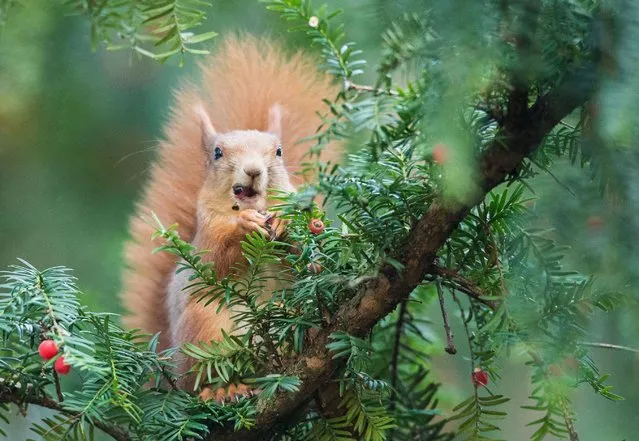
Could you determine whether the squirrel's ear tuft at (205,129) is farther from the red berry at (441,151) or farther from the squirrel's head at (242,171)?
the red berry at (441,151)

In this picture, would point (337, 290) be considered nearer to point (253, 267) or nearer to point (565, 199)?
point (253, 267)

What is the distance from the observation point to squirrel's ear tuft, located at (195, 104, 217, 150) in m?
1.50

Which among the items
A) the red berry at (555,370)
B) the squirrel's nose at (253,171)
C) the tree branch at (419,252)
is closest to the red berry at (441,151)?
the tree branch at (419,252)

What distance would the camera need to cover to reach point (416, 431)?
3.72ft

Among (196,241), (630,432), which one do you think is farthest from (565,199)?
(196,241)

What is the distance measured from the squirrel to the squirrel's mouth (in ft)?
0.16

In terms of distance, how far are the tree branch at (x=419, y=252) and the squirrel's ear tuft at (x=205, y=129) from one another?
0.69m

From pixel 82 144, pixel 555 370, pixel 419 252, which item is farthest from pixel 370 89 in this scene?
pixel 82 144

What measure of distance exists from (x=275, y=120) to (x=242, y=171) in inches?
7.3

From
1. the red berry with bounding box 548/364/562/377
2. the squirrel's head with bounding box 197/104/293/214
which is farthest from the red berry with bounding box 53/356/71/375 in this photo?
the squirrel's head with bounding box 197/104/293/214

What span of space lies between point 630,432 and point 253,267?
0.46 m

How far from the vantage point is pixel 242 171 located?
1.36 metres

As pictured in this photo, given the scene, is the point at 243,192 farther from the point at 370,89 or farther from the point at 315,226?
the point at 370,89

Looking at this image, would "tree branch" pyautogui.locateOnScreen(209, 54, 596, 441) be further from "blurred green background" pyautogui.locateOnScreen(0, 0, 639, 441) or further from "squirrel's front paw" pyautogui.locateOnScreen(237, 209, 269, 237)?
"blurred green background" pyautogui.locateOnScreen(0, 0, 639, 441)
